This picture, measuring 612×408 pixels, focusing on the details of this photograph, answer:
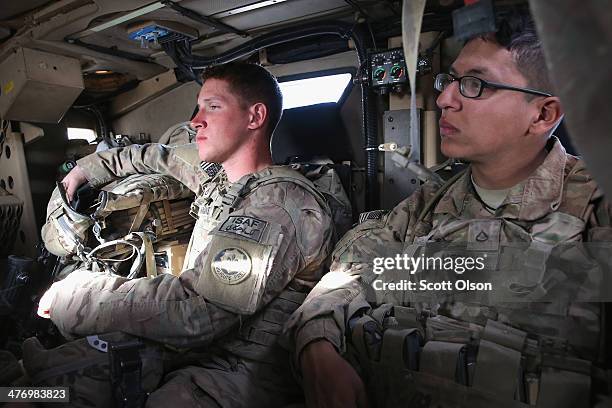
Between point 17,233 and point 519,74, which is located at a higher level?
point 519,74

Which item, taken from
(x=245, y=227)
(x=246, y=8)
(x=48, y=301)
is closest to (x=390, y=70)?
(x=246, y=8)

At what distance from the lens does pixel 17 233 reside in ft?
10.7

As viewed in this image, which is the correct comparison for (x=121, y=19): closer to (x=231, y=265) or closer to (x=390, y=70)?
(x=390, y=70)

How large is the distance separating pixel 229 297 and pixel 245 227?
290 millimetres

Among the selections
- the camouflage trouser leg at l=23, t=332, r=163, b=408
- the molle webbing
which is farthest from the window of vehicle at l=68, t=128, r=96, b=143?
the molle webbing

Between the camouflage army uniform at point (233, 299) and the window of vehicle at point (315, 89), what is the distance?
3.40 ft

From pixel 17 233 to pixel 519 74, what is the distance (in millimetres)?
3484

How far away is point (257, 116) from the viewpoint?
2314mm

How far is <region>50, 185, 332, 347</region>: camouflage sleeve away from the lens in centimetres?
166

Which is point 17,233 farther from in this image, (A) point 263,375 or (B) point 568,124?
(B) point 568,124

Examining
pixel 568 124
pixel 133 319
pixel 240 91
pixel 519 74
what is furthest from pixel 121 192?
pixel 568 124

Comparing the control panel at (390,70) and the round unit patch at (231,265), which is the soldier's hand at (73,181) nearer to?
the round unit patch at (231,265)

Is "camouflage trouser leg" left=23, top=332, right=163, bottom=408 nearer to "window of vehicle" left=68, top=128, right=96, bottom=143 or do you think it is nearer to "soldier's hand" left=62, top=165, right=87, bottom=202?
"soldier's hand" left=62, top=165, right=87, bottom=202

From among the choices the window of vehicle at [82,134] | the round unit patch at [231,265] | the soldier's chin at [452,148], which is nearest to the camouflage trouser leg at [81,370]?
the round unit patch at [231,265]
